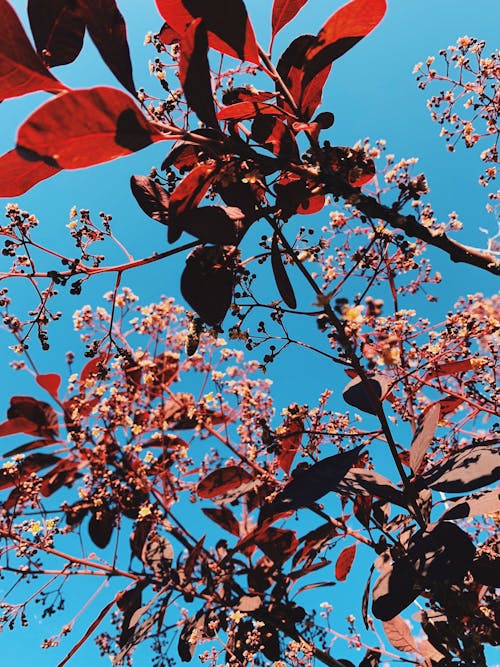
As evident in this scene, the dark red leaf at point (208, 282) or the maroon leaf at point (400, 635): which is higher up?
the dark red leaf at point (208, 282)

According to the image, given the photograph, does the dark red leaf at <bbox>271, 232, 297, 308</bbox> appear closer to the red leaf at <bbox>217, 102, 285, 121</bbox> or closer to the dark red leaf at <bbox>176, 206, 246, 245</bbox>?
the dark red leaf at <bbox>176, 206, 246, 245</bbox>

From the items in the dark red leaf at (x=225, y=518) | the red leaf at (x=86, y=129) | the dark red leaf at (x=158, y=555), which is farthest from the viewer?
the dark red leaf at (x=225, y=518)

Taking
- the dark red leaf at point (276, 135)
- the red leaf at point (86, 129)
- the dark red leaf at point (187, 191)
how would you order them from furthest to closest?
the dark red leaf at point (276, 135) → the dark red leaf at point (187, 191) → the red leaf at point (86, 129)

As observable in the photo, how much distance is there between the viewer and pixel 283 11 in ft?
4.44

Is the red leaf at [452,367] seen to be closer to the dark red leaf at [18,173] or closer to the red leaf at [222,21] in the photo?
the red leaf at [222,21]

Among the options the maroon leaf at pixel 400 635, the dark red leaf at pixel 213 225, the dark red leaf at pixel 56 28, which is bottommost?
the maroon leaf at pixel 400 635

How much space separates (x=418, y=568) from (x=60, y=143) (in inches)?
63.8

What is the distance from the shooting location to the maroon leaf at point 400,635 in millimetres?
2033

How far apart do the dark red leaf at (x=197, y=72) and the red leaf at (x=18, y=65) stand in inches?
12.4

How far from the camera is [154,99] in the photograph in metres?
1.35

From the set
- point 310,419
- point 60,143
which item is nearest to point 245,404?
point 310,419

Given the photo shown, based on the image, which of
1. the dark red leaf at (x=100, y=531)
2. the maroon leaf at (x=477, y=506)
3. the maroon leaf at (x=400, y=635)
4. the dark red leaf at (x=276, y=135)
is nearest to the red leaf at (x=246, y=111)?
the dark red leaf at (x=276, y=135)

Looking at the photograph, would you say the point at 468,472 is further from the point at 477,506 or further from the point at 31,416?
the point at 31,416

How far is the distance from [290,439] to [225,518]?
1157 millimetres
